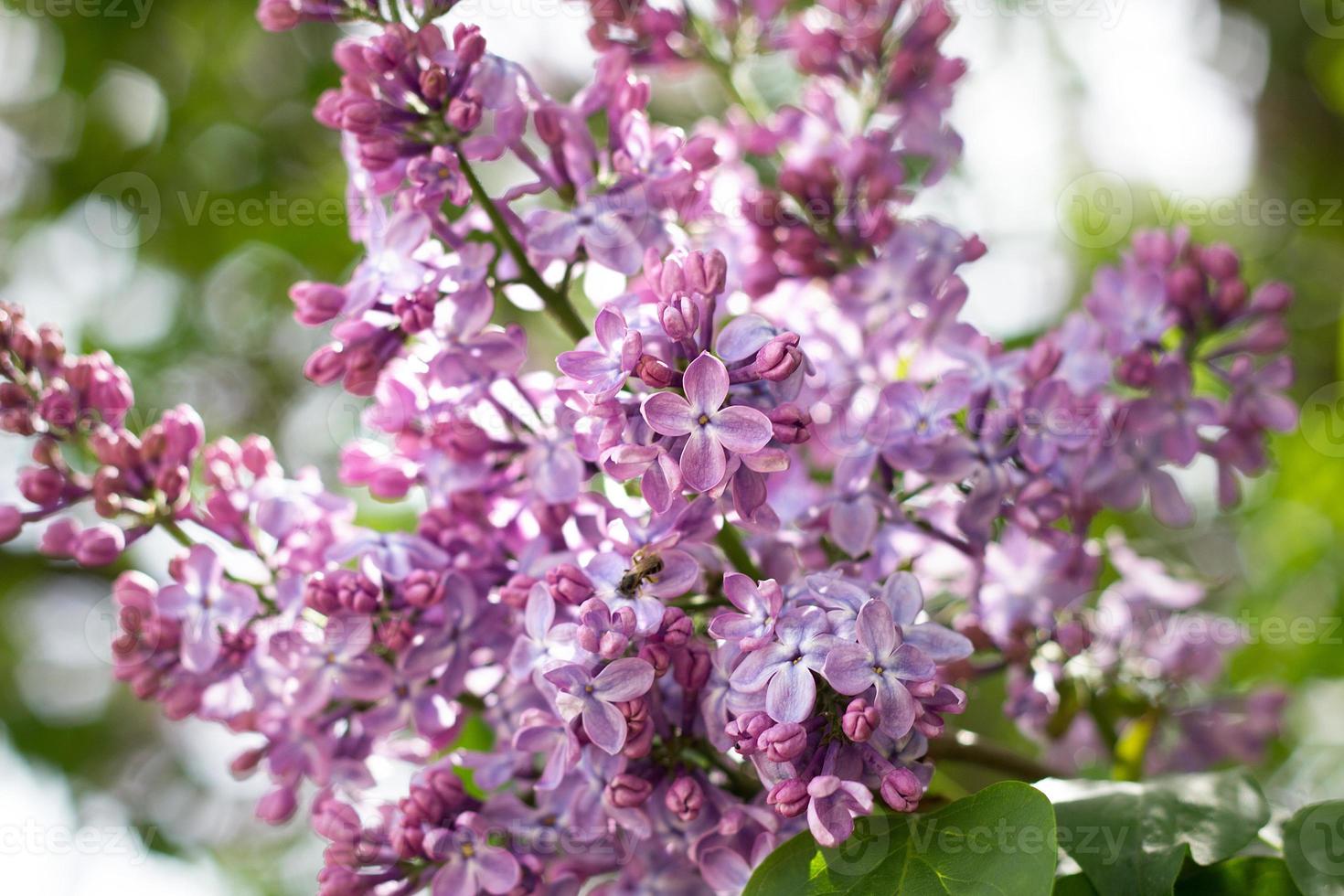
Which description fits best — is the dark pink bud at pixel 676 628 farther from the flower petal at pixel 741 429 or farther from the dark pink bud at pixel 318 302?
the dark pink bud at pixel 318 302

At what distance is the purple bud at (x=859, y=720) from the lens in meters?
0.63

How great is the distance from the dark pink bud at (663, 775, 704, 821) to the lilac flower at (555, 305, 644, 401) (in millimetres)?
226

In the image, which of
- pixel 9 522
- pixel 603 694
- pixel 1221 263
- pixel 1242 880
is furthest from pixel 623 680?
pixel 1221 263

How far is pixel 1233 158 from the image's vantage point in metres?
1.96

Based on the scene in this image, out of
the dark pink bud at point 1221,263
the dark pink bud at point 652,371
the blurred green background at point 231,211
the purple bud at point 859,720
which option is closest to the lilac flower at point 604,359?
the dark pink bud at point 652,371

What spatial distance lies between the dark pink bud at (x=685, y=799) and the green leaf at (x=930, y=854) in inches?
2.0

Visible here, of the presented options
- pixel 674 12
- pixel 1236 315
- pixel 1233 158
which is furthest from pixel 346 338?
pixel 1233 158

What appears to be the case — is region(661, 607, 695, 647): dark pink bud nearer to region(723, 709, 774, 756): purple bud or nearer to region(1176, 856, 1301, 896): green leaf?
region(723, 709, 774, 756): purple bud

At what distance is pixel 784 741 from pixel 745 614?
8 cm

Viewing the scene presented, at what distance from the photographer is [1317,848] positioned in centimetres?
70

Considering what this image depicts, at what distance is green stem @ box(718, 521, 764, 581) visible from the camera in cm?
78

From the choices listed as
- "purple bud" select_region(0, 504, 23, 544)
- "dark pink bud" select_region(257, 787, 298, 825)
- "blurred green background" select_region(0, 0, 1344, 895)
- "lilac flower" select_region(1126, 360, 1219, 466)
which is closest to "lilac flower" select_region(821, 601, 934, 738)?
"lilac flower" select_region(1126, 360, 1219, 466)

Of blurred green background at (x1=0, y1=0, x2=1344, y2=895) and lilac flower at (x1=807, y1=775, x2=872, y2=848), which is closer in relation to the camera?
lilac flower at (x1=807, y1=775, x2=872, y2=848)

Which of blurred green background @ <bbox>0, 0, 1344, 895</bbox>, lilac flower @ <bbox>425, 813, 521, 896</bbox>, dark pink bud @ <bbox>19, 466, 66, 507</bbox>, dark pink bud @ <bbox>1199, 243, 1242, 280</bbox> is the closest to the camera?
lilac flower @ <bbox>425, 813, 521, 896</bbox>
